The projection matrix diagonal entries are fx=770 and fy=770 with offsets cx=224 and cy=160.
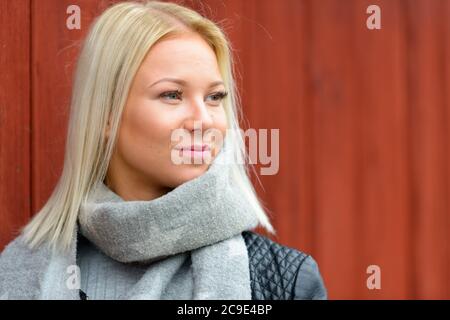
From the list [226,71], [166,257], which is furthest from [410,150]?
[166,257]

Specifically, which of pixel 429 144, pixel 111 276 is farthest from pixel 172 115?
pixel 429 144

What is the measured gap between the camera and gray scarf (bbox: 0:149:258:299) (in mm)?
1530

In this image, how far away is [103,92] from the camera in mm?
1636

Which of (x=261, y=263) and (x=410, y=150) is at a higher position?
(x=410, y=150)

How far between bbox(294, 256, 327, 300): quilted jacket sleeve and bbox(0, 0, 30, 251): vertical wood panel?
80cm

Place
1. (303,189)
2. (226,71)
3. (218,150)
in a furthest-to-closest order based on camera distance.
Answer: (303,189) < (226,71) < (218,150)

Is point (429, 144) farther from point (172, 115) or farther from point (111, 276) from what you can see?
point (111, 276)

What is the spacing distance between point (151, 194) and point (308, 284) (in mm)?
396

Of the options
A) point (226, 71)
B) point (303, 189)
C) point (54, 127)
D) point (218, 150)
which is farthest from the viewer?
point (303, 189)

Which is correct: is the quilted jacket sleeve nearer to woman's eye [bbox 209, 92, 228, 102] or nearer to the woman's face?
the woman's face
